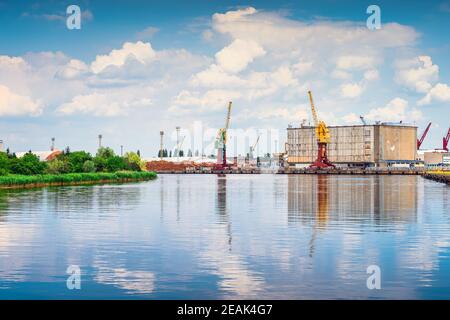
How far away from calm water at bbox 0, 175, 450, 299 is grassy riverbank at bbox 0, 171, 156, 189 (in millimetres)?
43591

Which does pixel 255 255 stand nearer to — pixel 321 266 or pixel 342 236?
pixel 321 266

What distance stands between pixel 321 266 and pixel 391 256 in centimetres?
397

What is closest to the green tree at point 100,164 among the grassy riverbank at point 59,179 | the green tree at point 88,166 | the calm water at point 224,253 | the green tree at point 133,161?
the grassy riverbank at point 59,179

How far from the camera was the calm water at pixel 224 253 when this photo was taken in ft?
67.9

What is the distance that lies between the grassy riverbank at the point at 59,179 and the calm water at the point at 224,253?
4359cm

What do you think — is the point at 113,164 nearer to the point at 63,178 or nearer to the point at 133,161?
the point at 133,161

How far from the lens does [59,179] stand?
352 ft

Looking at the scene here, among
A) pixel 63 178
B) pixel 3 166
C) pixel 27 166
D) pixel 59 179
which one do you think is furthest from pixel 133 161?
pixel 3 166

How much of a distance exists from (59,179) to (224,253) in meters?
82.7

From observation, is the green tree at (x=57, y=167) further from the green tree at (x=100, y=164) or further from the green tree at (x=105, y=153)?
the green tree at (x=105, y=153)

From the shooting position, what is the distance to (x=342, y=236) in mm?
33875

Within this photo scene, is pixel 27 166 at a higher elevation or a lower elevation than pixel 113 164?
lower

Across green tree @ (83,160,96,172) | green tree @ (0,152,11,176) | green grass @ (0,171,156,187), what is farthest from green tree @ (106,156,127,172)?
green tree @ (0,152,11,176)
